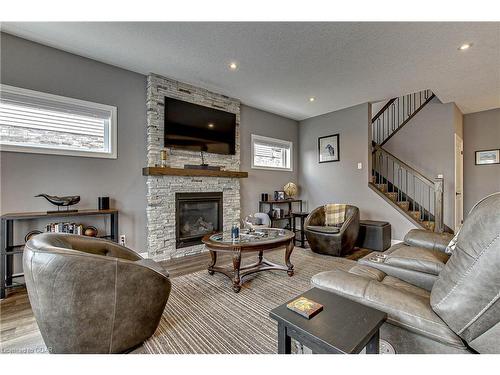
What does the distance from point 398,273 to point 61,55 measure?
4432mm

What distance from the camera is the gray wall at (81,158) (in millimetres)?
2666

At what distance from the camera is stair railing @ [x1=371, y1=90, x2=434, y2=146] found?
519 centimetres

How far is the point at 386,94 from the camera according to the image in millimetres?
4258

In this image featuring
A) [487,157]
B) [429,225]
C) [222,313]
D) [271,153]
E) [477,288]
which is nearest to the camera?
[477,288]

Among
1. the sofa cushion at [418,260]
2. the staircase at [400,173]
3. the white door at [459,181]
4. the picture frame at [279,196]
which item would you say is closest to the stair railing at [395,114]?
the staircase at [400,173]

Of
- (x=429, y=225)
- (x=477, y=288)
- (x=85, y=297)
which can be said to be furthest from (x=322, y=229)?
(x=85, y=297)

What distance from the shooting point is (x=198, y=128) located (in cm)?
412

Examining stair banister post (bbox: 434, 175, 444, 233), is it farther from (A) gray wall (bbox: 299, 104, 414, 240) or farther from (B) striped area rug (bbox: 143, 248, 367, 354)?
(B) striped area rug (bbox: 143, 248, 367, 354)

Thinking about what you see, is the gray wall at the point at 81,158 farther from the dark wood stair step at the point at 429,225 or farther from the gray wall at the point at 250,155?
the dark wood stair step at the point at 429,225

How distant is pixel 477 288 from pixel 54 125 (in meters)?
4.14

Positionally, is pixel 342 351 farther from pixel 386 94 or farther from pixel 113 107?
pixel 386 94

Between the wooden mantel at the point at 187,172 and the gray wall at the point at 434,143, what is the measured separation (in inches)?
153

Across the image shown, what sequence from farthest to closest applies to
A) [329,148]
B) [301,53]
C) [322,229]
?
[329,148] < [322,229] < [301,53]

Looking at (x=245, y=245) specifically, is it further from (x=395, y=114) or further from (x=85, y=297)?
(x=395, y=114)
